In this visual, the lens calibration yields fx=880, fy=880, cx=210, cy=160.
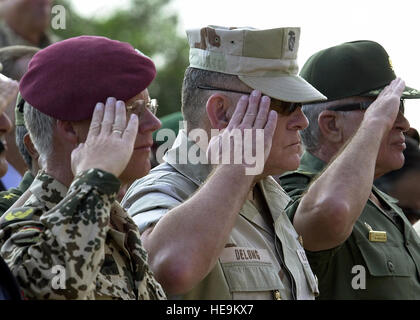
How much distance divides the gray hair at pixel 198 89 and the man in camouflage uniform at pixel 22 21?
107 inches

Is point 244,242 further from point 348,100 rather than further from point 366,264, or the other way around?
point 348,100

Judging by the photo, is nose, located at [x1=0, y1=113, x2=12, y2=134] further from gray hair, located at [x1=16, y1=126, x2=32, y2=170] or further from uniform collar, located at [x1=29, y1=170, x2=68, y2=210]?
gray hair, located at [x1=16, y1=126, x2=32, y2=170]

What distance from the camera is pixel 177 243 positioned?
3117mm

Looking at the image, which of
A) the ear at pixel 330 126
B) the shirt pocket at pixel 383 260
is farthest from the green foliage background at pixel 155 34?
the shirt pocket at pixel 383 260

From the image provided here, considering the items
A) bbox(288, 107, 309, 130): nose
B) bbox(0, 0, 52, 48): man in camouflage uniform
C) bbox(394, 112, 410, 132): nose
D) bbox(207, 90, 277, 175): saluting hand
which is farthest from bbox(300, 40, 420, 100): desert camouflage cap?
bbox(0, 0, 52, 48): man in camouflage uniform

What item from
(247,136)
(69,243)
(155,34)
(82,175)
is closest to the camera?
(69,243)

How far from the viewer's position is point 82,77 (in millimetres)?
2936

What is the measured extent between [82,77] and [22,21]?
3.56 m

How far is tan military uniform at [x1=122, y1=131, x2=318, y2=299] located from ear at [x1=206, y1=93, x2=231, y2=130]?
0.15m

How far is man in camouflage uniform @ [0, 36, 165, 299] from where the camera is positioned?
257cm

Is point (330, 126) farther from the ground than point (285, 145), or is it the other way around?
point (285, 145)

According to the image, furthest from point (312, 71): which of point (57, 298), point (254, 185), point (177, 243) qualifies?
point (57, 298)

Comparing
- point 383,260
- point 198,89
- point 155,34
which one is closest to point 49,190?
point 198,89
